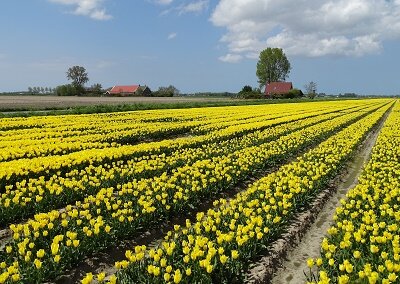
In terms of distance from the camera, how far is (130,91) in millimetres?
126625

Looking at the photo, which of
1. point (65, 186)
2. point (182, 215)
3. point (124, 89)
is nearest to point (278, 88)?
point (124, 89)

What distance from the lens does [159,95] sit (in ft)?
377

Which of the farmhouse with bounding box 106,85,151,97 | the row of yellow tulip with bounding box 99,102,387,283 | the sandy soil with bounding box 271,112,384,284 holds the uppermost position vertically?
the farmhouse with bounding box 106,85,151,97

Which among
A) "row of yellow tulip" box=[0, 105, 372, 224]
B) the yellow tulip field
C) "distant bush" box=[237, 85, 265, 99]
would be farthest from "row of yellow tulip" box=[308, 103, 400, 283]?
"distant bush" box=[237, 85, 265, 99]

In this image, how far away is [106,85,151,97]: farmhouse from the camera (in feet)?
400

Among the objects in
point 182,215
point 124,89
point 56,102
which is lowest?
point 182,215

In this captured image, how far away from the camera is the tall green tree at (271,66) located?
119500 mm

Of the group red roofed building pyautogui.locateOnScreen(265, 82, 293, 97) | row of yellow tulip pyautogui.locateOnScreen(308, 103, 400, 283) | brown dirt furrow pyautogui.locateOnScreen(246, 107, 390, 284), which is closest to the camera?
row of yellow tulip pyautogui.locateOnScreen(308, 103, 400, 283)

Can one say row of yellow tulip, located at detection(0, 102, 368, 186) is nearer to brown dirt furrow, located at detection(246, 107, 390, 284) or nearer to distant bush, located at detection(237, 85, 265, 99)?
brown dirt furrow, located at detection(246, 107, 390, 284)

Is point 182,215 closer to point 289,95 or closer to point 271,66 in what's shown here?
point 289,95

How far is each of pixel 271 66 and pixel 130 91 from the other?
4464 centimetres

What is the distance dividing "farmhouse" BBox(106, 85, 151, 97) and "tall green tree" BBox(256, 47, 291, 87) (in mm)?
34732

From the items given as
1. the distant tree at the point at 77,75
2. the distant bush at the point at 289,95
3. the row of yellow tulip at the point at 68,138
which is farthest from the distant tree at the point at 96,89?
the row of yellow tulip at the point at 68,138

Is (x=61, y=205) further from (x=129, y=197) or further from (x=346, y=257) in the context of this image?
(x=346, y=257)
